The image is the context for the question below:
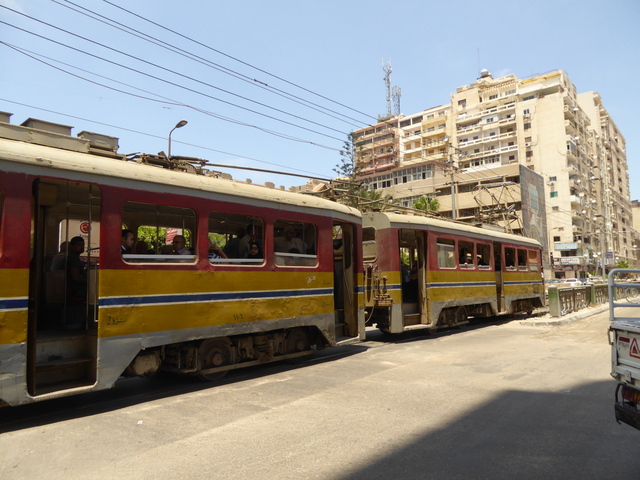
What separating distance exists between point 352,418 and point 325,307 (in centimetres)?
358

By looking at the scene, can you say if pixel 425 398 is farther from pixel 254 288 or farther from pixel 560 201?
pixel 560 201

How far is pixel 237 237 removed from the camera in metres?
7.65

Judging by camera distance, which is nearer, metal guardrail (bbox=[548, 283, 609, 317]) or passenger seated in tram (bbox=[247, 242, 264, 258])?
passenger seated in tram (bbox=[247, 242, 264, 258])

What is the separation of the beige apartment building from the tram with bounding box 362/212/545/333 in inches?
1282

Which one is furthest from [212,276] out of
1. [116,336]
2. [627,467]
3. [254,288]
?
[627,467]

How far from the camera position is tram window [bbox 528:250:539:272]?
59.9 ft

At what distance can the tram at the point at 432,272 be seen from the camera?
11539 mm

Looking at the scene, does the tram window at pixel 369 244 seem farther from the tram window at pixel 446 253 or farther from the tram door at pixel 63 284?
the tram door at pixel 63 284

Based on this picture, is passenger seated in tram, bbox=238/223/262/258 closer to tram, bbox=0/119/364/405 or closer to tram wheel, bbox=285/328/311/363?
tram, bbox=0/119/364/405

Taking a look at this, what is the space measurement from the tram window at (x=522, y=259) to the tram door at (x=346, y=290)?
9.89 m

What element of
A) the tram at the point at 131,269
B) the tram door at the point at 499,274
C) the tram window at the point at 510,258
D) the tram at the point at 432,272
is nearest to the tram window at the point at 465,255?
the tram at the point at 432,272

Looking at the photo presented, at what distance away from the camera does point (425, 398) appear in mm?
6184

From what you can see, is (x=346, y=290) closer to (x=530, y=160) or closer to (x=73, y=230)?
(x=73, y=230)

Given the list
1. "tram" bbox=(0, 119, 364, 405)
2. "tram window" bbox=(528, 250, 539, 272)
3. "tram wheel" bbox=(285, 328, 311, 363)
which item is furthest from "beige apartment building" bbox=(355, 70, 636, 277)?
"tram" bbox=(0, 119, 364, 405)
